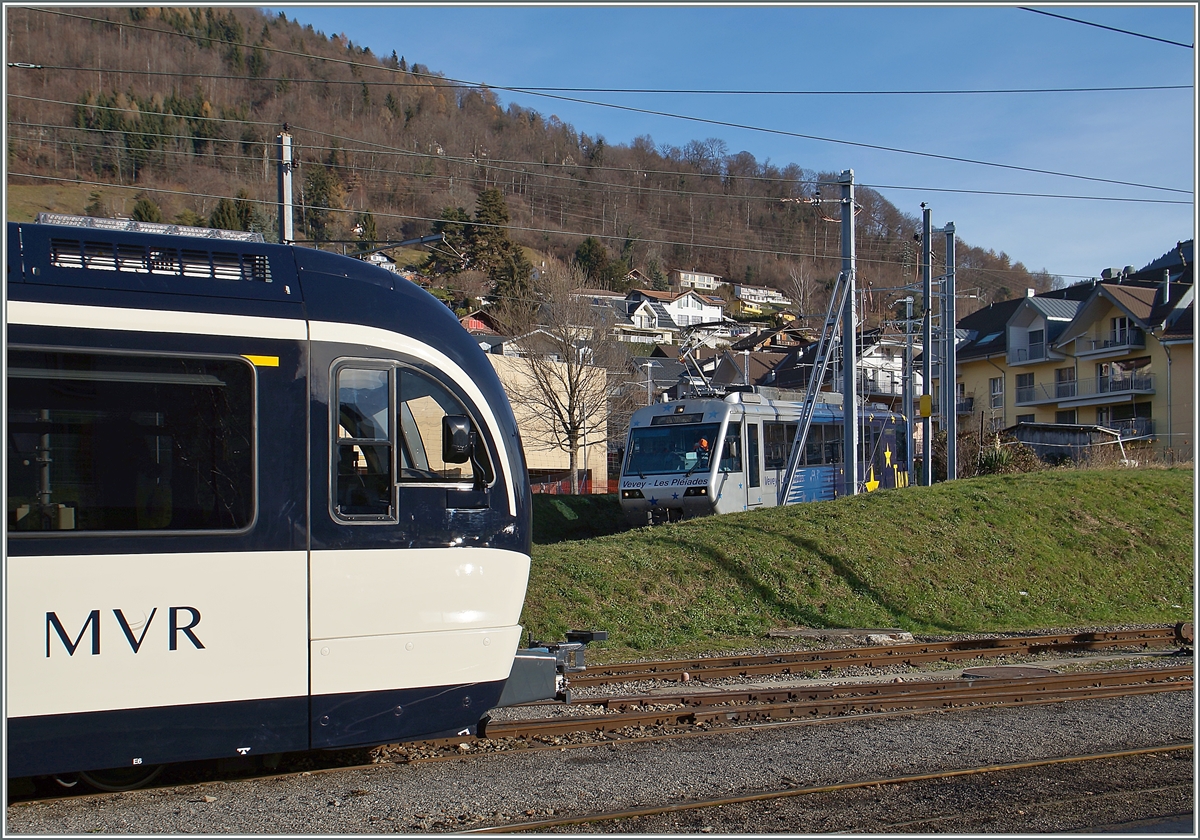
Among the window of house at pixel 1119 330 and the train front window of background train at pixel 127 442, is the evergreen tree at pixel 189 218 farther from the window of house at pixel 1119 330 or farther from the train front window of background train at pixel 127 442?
the train front window of background train at pixel 127 442

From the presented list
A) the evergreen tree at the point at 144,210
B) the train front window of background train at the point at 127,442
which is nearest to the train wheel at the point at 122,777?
the train front window of background train at the point at 127,442

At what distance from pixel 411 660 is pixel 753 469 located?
17.1 metres

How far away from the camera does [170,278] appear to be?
6.04m

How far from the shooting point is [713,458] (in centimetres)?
2198

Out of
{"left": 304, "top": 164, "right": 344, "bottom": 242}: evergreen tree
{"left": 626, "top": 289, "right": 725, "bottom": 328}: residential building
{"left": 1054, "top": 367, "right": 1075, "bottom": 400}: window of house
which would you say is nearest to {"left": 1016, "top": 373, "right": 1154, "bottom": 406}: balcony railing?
{"left": 1054, "top": 367, "right": 1075, "bottom": 400}: window of house

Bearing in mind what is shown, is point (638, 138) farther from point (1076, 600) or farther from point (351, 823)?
point (351, 823)

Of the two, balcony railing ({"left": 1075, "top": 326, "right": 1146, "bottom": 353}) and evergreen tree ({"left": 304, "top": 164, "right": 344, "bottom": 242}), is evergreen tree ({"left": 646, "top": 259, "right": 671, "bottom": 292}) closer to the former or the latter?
evergreen tree ({"left": 304, "top": 164, "right": 344, "bottom": 242})

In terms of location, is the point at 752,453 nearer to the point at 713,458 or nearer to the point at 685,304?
the point at 713,458

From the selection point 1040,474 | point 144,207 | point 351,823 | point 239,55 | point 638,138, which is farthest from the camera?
point 638,138

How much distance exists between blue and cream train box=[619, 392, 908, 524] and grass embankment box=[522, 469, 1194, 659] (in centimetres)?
202

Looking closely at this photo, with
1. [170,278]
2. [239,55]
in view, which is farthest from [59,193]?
[170,278]

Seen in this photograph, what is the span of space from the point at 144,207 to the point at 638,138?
124ft

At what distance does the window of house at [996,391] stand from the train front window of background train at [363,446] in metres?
58.2

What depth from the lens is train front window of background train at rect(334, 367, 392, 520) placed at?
6.27 meters
